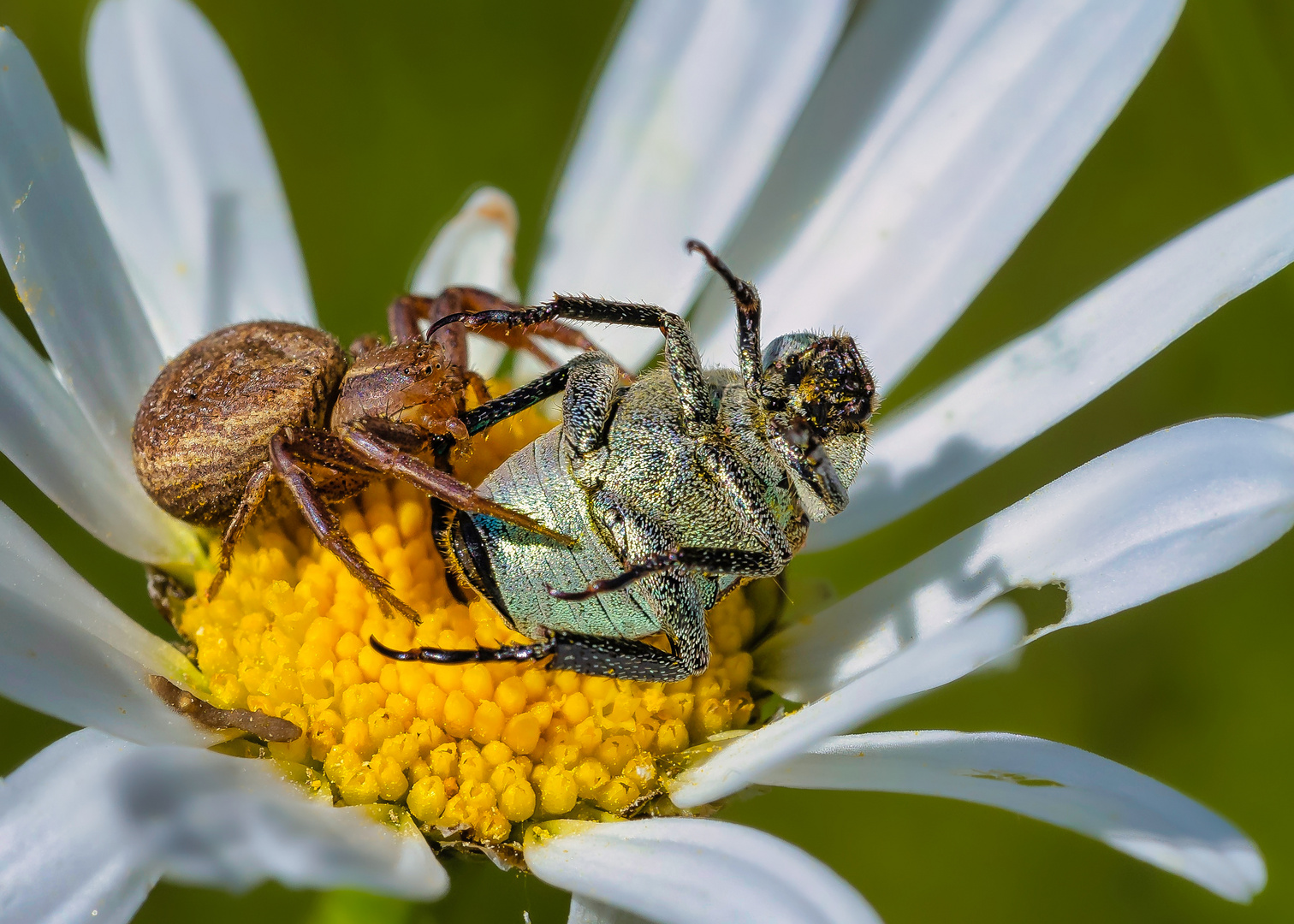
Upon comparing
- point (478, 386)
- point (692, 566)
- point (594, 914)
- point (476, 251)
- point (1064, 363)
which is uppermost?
point (476, 251)

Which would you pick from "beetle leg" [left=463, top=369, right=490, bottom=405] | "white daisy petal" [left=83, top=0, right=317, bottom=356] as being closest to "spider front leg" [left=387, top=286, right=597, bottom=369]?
"beetle leg" [left=463, top=369, right=490, bottom=405]

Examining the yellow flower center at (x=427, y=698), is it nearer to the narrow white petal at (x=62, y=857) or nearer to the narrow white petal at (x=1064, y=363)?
the narrow white petal at (x=62, y=857)

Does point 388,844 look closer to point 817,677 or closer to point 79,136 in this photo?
point 817,677

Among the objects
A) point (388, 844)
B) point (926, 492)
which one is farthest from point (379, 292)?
point (388, 844)

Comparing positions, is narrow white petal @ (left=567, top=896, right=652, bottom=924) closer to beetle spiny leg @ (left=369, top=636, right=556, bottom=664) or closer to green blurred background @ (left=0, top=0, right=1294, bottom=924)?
beetle spiny leg @ (left=369, top=636, right=556, bottom=664)

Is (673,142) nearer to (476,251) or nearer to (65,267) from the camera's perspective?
(476,251)

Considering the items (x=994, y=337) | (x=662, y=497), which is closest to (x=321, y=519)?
(x=662, y=497)
